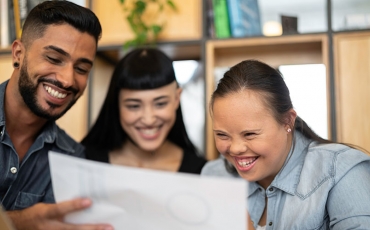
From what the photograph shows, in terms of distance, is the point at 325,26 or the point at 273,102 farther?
the point at 325,26

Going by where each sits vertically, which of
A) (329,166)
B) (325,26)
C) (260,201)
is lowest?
(260,201)

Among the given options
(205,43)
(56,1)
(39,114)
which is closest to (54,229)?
(39,114)

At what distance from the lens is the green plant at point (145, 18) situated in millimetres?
2285

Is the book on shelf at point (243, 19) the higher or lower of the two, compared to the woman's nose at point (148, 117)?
higher

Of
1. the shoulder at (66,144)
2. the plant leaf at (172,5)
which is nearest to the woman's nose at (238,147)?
the shoulder at (66,144)

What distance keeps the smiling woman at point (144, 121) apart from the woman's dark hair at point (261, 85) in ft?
2.13

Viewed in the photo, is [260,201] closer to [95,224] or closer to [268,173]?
[268,173]

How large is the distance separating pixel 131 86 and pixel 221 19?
0.61 metres

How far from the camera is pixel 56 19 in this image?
4.73ft

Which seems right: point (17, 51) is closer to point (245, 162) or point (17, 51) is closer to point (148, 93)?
point (148, 93)

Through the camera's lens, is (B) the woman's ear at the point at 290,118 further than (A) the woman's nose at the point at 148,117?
No

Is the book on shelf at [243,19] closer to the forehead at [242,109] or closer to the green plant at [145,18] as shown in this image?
the green plant at [145,18]

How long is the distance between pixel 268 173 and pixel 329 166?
17 centimetres

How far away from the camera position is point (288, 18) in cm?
223
